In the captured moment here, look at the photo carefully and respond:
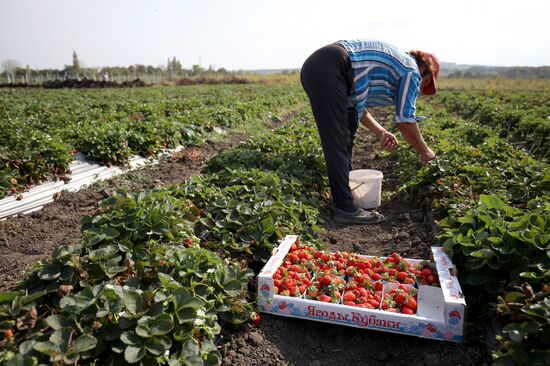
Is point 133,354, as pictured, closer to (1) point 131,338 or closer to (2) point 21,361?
(1) point 131,338

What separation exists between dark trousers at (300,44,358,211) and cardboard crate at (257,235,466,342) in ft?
5.32

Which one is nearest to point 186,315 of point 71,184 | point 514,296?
point 514,296

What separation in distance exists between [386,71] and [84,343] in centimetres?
384

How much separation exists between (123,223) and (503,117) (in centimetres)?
1154

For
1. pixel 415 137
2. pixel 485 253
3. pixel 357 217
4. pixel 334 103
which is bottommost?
pixel 357 217

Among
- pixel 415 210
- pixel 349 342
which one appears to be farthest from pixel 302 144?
pixel 349 342

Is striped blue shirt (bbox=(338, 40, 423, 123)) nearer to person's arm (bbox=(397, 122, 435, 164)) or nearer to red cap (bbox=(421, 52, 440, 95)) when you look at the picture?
person's arm (bbox=(397, 122, 435, 164))

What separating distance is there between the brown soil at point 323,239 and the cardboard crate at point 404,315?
143 mm

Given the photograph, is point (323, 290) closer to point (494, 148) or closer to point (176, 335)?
point (176, 335)

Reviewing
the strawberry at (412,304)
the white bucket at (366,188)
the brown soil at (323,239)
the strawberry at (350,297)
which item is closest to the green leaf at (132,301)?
the brown soil at (323,239)

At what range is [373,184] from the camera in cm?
461

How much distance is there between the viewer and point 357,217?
14.1 ft

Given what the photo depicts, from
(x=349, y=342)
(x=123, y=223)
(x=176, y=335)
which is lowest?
(x=349, y=342)

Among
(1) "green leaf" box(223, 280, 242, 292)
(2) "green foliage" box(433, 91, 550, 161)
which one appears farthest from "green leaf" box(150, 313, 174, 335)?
(2) "green foliage" box(433, 91, 550, 161)
